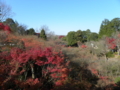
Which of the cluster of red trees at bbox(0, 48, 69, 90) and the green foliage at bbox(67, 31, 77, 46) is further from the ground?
the green foliage at bbox(67, 31, 77, 46)

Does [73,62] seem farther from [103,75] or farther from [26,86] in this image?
[26,86]

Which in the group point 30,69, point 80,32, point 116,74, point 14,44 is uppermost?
point 80,32

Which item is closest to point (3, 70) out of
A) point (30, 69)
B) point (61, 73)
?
point (30, 69)

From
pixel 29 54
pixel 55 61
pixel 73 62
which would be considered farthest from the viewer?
pixel 73 62

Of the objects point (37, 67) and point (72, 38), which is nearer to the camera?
point (37, 67)

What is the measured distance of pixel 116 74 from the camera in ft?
35.5

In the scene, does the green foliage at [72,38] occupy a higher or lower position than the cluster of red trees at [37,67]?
higher

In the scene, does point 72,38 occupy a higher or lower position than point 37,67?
higher

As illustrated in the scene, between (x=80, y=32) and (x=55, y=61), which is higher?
(x=80, y=32)

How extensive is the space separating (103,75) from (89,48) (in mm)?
6875

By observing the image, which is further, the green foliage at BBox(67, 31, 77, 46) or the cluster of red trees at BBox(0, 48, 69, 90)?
the green foliage at BBox(67, 31, 77, 46)

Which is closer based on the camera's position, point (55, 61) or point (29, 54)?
point (29, 54)

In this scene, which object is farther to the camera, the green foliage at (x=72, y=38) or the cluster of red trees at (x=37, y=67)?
the green foliage at (x=72, y=38)

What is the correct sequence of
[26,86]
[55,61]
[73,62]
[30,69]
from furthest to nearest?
[73,62]
[30,69]
[55,61]
[26,86]
